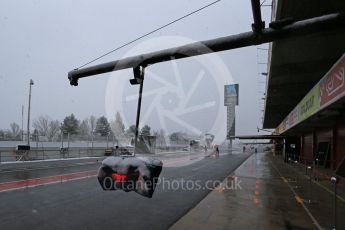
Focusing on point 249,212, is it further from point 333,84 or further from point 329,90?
point 329,90

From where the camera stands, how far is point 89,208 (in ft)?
32.0

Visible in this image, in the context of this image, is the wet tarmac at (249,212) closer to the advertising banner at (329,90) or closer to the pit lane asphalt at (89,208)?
the pit lane asphalt at (89,208)

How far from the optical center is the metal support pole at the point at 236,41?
11.5 ft

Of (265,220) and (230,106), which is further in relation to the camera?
(230,106)

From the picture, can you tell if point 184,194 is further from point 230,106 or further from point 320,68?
point 230,106

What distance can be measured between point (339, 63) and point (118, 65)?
24.4 ft

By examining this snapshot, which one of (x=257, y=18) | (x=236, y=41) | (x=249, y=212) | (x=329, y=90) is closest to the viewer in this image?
(x=257, y=18)

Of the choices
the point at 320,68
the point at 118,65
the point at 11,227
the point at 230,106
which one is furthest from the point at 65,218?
the point at 230,106

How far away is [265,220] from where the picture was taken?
8.41 m

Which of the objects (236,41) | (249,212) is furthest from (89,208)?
(236,41)

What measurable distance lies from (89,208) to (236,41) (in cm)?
757

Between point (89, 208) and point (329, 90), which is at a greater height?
point (329, 90)

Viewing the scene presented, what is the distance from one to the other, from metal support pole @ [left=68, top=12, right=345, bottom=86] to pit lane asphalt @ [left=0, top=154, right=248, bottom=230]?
15.6ft

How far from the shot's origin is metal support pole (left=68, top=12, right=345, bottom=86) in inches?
137
